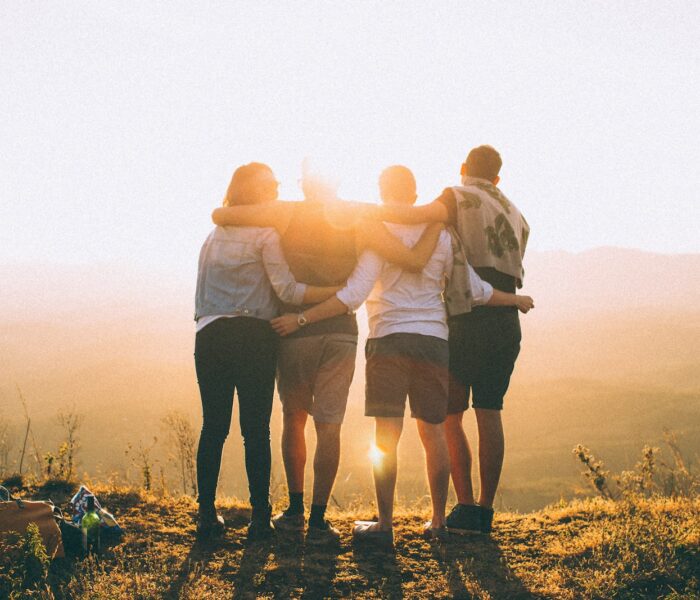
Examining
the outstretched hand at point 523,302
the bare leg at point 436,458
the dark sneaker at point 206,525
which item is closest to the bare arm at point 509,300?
the outstretched hand at point 523,302

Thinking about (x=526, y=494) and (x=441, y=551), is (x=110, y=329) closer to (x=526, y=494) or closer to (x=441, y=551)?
(x=526, y=494)

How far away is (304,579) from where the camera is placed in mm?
3525

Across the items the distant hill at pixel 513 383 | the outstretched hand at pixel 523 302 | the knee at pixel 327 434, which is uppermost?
the outstretched hand at pixel 523 302

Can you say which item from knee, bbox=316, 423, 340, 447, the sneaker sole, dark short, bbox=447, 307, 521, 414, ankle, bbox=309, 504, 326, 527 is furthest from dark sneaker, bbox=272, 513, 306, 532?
dark short, bbox=447, 307, 521, 414

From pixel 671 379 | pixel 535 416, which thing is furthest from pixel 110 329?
pixel 671 379

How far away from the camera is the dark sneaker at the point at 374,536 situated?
404cm

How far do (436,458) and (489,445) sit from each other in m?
0.51

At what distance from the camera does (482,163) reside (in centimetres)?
449

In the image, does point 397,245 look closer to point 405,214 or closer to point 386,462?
point 405,214

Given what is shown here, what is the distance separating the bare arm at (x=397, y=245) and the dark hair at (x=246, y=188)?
0.67 meters

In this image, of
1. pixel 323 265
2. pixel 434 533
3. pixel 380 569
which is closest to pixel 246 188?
pixel 323 265

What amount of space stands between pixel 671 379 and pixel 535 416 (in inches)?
1165

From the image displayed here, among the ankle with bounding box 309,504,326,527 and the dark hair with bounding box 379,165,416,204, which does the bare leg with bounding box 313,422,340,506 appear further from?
the dark hair with bounding box 379,165,416,204

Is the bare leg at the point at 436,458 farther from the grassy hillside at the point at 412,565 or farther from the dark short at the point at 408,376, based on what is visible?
the grassy hillside at the point at 412,565
